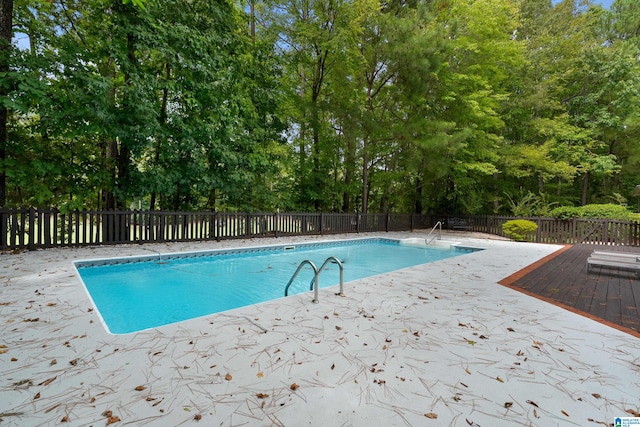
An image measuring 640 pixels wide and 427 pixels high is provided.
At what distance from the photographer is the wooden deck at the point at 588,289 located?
3.34 meters

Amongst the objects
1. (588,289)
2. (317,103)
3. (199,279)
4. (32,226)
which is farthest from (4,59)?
(588,289)

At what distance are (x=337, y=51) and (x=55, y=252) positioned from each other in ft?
38.9

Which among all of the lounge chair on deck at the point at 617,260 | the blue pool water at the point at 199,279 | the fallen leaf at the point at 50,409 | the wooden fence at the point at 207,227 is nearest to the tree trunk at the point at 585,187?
the wooden fence at the point at 207,227

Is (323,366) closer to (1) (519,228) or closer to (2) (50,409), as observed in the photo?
(2) (50,409)

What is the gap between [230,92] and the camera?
1006 centimetres

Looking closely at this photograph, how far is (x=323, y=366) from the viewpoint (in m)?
2.20

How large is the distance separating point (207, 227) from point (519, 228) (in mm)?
11251

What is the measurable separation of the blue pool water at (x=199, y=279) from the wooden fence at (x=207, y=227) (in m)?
1.81

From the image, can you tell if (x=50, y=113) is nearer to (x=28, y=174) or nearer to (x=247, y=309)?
(x=28, y=174)

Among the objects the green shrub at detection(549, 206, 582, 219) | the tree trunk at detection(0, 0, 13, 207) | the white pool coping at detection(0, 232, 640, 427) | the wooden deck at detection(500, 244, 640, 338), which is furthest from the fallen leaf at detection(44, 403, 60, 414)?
the green shrub at detection(549, 206, 582, 219)

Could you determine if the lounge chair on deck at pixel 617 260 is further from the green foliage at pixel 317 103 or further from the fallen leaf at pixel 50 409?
the green foliage at pixel 317 103

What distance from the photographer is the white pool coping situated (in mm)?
1689

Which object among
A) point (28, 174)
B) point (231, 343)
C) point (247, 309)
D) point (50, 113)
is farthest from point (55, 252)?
point (231, 343)

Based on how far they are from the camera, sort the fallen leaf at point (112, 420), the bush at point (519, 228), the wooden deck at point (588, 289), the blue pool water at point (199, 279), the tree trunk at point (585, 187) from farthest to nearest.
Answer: the tree trunk at point (585, 187) < the bush at point (519, 228) < the blue pool water at point (199, 279) < the wooden deck at point (588, 289) < the fallen leaf at point (112, 420)
